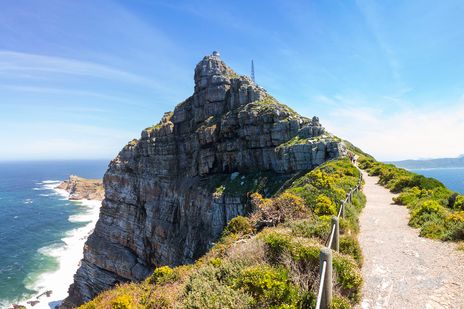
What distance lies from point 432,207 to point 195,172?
38.6m

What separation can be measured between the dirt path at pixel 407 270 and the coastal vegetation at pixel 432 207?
735mm

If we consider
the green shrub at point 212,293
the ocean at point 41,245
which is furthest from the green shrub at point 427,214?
the ocean at point 41,245

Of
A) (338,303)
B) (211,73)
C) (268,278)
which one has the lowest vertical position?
(338,303)

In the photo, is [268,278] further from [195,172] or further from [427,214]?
[195,172]

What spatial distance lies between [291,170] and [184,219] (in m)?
20.4

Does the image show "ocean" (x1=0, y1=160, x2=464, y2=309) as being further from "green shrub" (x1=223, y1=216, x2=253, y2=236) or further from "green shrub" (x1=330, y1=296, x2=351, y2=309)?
"green shrub" (x1=330, y1=296, x2=351, y2=309)

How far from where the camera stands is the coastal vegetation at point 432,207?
548 inches

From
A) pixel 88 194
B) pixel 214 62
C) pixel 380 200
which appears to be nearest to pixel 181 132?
pixel 214 62

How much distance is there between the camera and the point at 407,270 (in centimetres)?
1055

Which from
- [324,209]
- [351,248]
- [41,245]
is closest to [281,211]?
[324,209]

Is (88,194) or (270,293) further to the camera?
(88,194)

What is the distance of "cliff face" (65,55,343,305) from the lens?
3988 cm

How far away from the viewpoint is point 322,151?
119 ft

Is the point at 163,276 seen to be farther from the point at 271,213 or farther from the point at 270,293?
the point at 270,293
